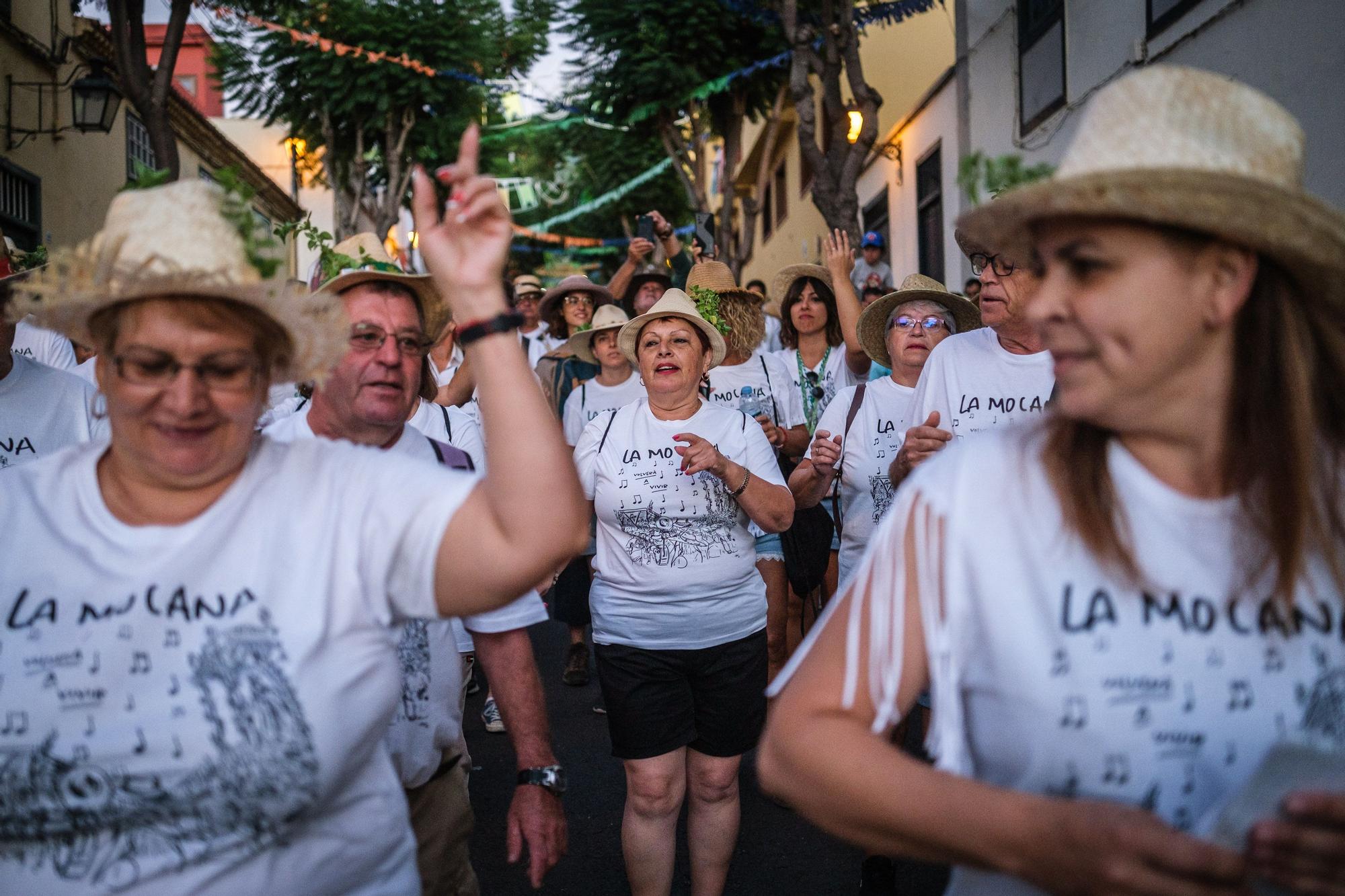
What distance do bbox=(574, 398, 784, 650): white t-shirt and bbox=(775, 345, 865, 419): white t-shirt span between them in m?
2.60

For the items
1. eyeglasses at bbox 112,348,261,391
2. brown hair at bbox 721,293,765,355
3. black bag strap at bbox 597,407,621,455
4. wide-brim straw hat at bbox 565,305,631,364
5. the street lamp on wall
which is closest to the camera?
eyeglasses at bbox 112,348,261,391

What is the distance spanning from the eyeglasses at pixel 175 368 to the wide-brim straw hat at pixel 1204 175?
140cm

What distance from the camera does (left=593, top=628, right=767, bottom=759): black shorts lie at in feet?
13.2

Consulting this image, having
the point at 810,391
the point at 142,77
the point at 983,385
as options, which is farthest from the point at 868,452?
the point at 142,77

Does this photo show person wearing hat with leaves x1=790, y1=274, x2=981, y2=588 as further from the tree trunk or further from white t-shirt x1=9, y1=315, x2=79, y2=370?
the tree trunk

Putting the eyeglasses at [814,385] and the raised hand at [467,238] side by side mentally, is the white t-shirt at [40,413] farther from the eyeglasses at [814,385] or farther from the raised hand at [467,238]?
the eyeglasses at [814,385]

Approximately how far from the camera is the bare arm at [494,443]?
6.11ft

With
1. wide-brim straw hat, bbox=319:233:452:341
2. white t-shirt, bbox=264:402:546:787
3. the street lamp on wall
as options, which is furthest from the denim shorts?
the street lamp on wall

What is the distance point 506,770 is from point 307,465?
165 inches

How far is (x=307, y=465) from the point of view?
2080mm

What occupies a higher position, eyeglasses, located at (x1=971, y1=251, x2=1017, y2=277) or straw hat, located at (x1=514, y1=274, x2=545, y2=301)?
straw hat, located at (x1=514, y1=274, x2=545, y2=301)

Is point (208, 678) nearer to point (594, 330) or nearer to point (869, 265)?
point (594, 330)

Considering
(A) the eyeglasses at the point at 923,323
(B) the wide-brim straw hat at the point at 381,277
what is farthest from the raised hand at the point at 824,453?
(B) the wide-brim straw hat at the point at 381,277

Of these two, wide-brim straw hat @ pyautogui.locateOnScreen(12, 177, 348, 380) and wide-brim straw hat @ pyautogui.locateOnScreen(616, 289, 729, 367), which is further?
wide-brim straw hat @ pyautogui.locateOnScreen(616, 289, 729, 367)
